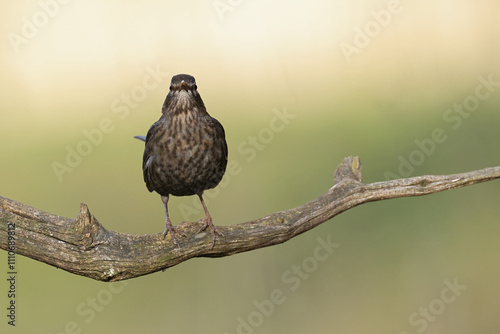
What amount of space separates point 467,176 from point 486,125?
414cm

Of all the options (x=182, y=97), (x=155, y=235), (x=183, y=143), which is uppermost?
(x=182, y=97)

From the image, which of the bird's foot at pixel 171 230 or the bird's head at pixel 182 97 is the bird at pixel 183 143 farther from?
the bird's foot at pixel 171 230

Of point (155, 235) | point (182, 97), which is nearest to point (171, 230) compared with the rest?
point (155, 235)

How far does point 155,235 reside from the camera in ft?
15.0

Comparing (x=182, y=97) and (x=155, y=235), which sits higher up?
(x=182, y=97)

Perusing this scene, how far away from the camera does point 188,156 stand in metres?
4.91

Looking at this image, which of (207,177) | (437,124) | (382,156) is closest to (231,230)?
(207,177)

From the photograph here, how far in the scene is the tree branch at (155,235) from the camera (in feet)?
13.8

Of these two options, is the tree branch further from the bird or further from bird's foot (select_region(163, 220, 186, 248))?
the bird

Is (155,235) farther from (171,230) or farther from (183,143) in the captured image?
(183,143)

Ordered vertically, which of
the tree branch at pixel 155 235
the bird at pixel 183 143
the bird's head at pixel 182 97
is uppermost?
the bird's head at pixel 182 97

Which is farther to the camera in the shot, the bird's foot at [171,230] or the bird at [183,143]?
the bird at [183,143]

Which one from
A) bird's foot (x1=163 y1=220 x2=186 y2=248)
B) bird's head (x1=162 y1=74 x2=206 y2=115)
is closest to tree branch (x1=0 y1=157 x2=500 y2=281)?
bird's foot (x1=163 y1=220 x2=186 y2=248)

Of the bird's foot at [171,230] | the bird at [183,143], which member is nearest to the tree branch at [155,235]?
the bird's foot at [171,230]
